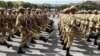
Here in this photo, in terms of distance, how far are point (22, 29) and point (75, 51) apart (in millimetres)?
3057

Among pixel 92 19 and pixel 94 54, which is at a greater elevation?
pixel 92 19

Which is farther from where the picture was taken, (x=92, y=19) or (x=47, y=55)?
(x=92, y=19)

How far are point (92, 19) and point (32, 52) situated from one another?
4.64 meters

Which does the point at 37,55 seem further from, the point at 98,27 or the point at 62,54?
the point at 98,27

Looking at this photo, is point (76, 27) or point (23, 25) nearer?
point (76, 27)

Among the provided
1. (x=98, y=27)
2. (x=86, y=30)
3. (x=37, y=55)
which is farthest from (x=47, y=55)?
(x=86, y=30)

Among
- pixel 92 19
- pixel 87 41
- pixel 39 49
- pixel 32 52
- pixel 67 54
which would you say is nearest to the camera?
pixel 67 54

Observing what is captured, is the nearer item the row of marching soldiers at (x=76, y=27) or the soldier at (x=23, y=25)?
the row of marching soldiers at (x=76, y=27)

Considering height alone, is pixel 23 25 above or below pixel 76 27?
above

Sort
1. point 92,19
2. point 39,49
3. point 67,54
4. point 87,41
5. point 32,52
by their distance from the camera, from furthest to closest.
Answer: point 87,41 → point 92,19 → point 39,49 → point 32,52 → point 67,54

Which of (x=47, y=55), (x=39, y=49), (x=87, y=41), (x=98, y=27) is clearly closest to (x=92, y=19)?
(x=98, y=27)

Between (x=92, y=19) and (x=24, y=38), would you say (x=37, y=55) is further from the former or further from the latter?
(x=92, y=19)

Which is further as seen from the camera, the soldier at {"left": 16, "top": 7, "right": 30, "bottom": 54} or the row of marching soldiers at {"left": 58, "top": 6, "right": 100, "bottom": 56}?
the soldier at {"left": 16, "top": 7, "right": 30, "bottom": 54}

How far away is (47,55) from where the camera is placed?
14500mm
